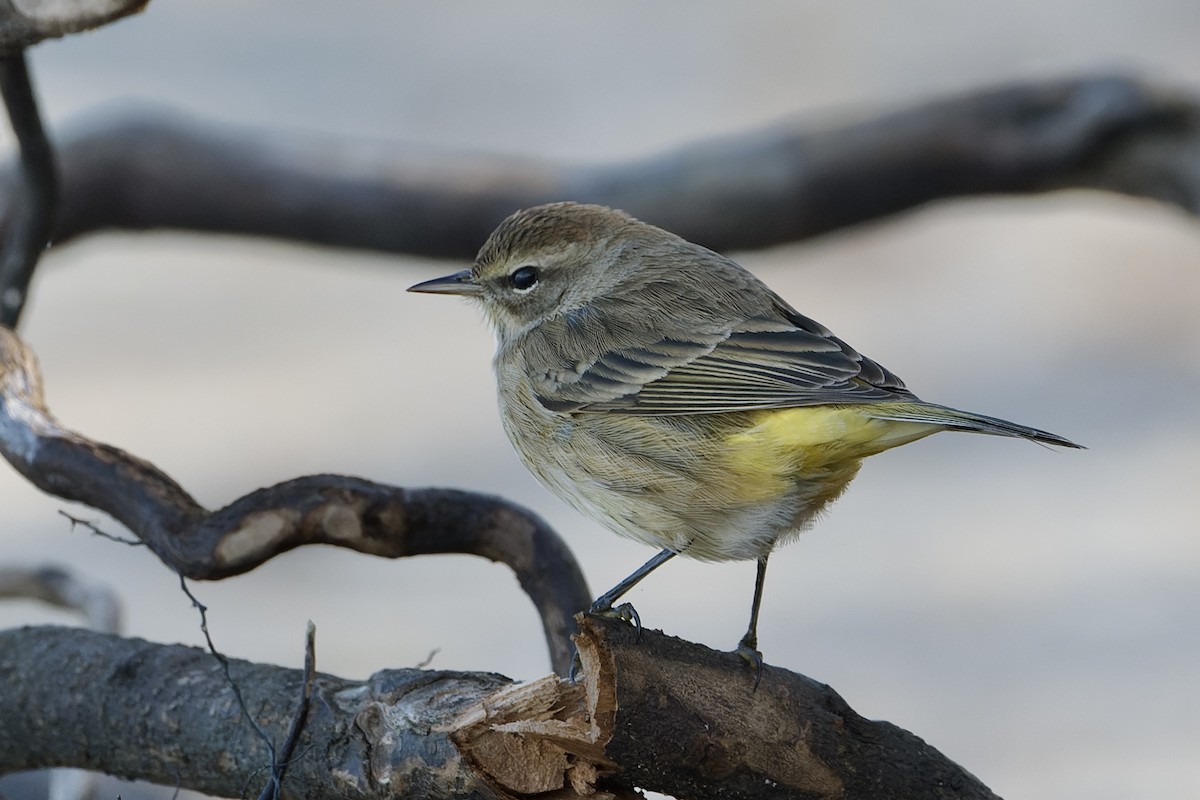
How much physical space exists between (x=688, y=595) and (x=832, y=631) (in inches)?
25.4

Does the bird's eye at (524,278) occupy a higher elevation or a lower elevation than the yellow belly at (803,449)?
higher

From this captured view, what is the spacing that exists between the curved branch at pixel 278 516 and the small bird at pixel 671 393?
0.13 metres

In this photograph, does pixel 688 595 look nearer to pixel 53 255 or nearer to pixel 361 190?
pixel 361 190

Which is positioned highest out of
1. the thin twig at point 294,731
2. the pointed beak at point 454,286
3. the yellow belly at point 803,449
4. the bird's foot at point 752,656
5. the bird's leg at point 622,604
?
the pointed beak at point 454,286

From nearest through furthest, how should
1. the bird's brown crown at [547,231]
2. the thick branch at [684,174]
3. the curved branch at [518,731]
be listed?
the curved branch at [518,731] < the bird's brown crown at [547,231] < the thick branch at [684,174]

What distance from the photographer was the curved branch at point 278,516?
224 cm

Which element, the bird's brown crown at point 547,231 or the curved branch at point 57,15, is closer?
the curved branch at point 57,15

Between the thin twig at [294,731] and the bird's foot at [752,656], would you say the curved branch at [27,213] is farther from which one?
the bird's foot at [752,656]

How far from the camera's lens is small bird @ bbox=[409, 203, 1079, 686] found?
8.18 feet

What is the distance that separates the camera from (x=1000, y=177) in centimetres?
420

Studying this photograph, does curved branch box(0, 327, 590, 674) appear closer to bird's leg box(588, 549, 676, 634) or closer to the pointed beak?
bird's leg box(588, 549, 676, 634)

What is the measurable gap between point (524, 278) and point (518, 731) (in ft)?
4.63

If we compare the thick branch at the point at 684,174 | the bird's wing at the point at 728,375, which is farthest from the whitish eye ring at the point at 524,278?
the thick branch at the point at 684,174

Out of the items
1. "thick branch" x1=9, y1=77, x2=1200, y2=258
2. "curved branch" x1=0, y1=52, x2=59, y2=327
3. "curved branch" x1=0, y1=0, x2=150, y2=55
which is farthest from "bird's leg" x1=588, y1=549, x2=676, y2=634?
"thick branch" x1=9, y1=77, x2=1200, y2=258
